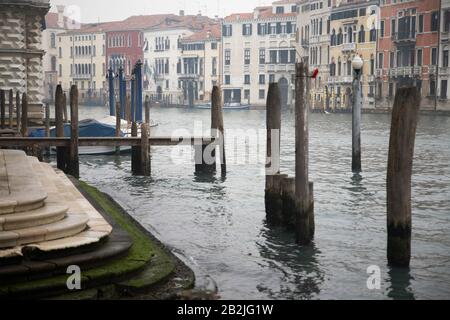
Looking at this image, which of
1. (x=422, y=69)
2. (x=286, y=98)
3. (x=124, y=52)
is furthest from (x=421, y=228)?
(x=124, y=52)

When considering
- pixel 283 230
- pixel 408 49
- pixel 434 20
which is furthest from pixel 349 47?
pixel 283 230

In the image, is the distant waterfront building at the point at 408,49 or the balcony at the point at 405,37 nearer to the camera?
the distant waterfront building at the point at 408,49

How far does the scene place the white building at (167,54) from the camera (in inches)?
3017

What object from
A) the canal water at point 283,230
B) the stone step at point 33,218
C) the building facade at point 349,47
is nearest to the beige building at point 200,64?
the building facade at point 349,47

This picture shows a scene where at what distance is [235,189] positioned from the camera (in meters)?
14.8

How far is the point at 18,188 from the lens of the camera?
298 inches

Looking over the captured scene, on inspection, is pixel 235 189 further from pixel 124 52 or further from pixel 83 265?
pixel 124 52

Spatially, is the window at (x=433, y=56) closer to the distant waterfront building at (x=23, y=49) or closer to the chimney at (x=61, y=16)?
the distant waterfront building at (x=23, y=49)

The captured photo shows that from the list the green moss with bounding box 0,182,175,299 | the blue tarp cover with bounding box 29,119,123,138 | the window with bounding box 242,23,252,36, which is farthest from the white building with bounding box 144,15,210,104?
the green moss with bounding box 0,182,175,299

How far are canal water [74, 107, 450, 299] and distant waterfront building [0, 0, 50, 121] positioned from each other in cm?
477

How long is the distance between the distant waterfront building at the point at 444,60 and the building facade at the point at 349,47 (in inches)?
268

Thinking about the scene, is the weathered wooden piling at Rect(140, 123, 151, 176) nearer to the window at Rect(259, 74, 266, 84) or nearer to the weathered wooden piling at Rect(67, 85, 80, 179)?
the weathered wooden piling at Rect(67, 85, 80, 179)

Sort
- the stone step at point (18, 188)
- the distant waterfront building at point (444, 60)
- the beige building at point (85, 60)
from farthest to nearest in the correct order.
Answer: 1. the beige building at point (85, 60)
2. the distant waterfront building at point (444, 60)
3. the stone step at point (18, 188)
